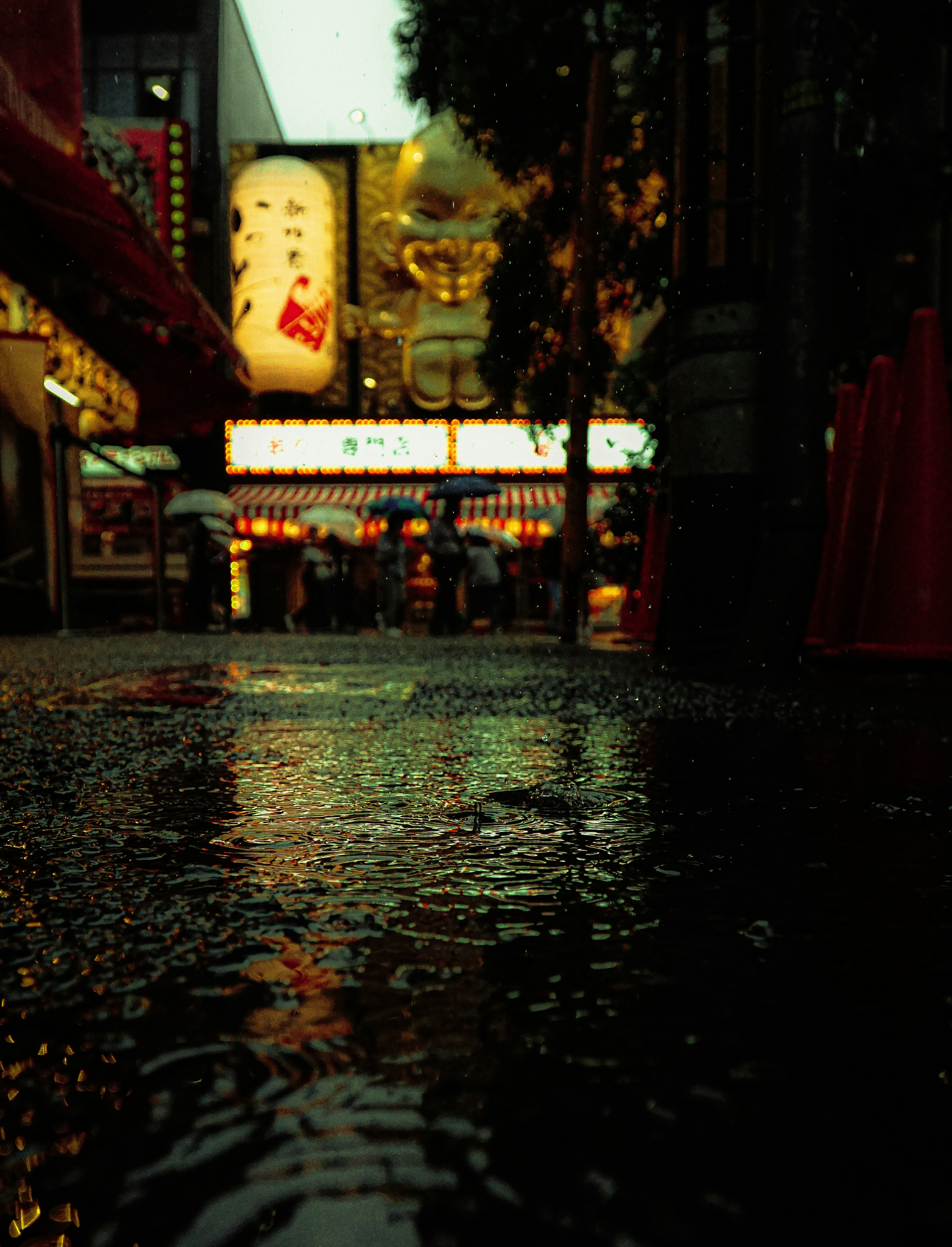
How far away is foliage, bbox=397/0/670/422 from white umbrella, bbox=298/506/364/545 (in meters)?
7.39

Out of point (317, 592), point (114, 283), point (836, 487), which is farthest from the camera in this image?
point (317, 592)

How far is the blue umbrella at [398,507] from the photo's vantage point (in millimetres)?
14844

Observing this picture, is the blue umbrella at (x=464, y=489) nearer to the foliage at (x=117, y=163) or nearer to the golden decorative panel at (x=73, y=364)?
the golden decorative panel at (x=73, y=364)

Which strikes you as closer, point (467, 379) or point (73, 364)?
point (73, 364)

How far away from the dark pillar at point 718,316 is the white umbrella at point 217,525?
893 centimetres

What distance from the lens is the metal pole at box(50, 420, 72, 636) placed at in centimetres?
637

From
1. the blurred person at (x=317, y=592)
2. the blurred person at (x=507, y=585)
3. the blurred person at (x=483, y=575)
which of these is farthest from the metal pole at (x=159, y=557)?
the blurred person at (x=317, y=592)

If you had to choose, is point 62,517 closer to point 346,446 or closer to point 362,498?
point 362,498

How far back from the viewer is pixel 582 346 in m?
8.68

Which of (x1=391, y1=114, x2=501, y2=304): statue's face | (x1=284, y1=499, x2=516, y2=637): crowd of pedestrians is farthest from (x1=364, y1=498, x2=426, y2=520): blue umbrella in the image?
(x1=391, y1=114, x2=501, y2=304): statue's face

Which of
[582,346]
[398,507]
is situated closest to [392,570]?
[582,346]

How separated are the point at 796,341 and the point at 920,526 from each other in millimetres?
853

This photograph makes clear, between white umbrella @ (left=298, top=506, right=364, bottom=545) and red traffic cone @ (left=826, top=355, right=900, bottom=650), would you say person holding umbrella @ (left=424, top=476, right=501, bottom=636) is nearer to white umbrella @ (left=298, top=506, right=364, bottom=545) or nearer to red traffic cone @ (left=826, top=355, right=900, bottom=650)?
white umbrella @ (left=298, top=506, right=364, bottom=545)

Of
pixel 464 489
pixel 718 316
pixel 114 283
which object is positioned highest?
pixel 114 283
